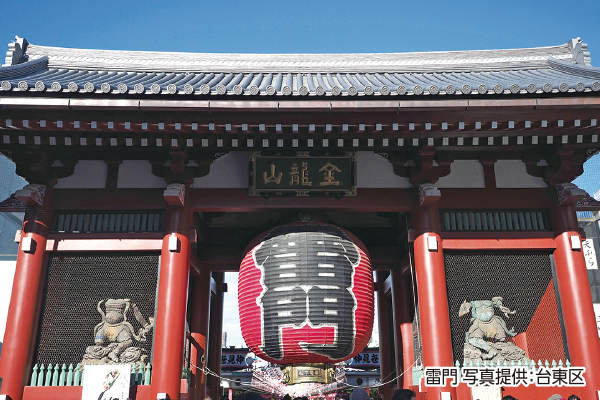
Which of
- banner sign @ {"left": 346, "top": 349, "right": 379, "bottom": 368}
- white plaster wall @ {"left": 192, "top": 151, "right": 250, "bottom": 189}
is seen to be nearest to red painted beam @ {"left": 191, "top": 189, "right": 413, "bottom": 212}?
white plaster wall @ {"left": 192, "top": 151, "right": 250, "bottom": 189}

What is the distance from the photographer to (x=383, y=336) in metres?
10.8

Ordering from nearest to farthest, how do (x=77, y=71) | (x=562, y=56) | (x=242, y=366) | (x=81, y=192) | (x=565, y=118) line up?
(x=565, y=118)
(x=81, y=192)
(x=77, y=71)
(x=562, y=56)
(x=242, y=366)

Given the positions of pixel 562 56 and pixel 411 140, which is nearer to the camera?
pixel 411 140

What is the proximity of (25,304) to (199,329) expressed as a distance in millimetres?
3487

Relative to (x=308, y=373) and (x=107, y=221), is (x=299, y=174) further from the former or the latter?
(x=107, y=221)

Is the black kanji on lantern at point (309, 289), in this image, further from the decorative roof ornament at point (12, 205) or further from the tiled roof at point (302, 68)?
the decorative roof ornament at point (12, 205)

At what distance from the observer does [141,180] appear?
7.62 m

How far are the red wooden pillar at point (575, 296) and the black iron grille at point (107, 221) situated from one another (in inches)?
252

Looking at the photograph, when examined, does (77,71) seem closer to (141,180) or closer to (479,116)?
(141,180)

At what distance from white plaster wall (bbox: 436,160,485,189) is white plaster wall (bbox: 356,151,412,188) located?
659 mm

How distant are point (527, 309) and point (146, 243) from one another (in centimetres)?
610

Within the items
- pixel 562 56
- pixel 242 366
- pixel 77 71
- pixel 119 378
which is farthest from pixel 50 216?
pixel 242 366

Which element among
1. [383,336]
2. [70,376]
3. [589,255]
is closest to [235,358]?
[383,336]

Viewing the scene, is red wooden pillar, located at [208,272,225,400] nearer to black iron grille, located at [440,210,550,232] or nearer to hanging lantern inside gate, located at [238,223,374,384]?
hanging lantern inside gate, located at [238,223,374,384]
